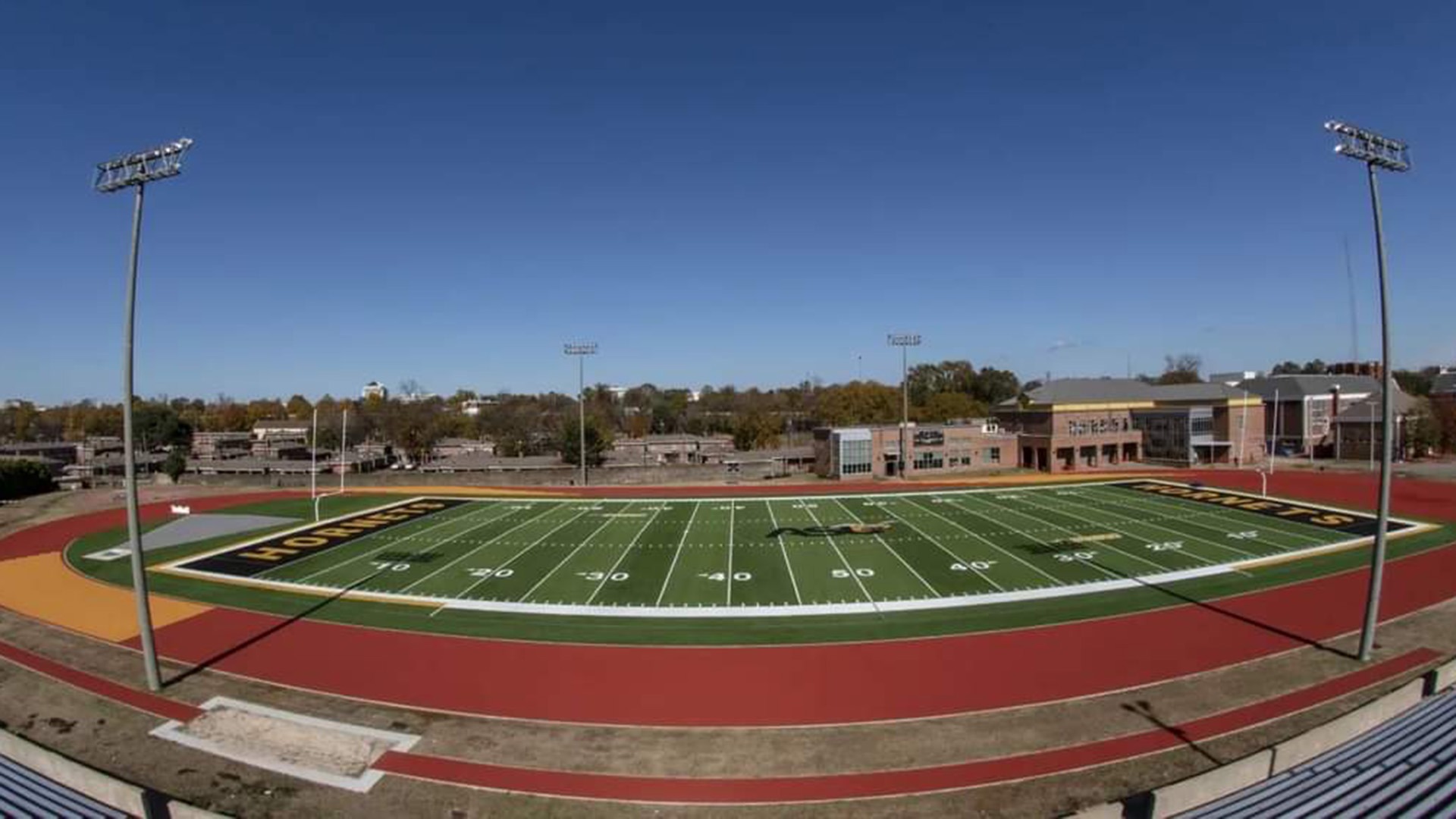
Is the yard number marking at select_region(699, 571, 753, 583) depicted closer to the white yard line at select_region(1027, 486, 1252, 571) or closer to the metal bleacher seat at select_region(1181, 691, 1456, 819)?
the white yard line at select_region(1027, 486, 1252, 571)

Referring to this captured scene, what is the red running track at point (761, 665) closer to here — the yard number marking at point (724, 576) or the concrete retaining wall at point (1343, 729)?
the concrete retaining wall at point (1343, 729)

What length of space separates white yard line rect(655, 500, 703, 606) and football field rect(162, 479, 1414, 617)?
10cm

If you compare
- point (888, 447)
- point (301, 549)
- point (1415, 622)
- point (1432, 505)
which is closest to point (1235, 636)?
point (1415, 622)

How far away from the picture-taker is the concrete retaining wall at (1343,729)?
11.1m

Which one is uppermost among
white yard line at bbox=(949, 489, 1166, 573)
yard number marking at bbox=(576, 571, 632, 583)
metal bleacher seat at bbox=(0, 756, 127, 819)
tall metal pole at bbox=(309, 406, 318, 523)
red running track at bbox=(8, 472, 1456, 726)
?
tall metal pole at bbox=(309, 406, 318, 523)

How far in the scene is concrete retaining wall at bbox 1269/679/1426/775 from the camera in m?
11.1

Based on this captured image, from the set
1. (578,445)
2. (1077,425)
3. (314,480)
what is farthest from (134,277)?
(1077,425)

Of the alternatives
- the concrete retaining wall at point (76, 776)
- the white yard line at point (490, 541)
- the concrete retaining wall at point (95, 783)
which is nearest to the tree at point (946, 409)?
the white yard line at point (490, 541)

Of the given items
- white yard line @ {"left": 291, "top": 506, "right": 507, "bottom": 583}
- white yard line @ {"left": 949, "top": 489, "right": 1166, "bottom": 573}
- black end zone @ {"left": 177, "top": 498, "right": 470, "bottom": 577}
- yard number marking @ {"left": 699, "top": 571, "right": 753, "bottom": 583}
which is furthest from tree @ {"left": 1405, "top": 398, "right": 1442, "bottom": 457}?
black end zone @ {"left": 177, "top": 498, "right": 470, "bottom": 577}

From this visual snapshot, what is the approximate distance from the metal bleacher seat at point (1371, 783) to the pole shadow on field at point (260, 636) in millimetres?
21160

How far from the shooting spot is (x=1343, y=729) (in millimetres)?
11828

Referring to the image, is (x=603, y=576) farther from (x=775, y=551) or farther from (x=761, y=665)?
(x=761, y=665)

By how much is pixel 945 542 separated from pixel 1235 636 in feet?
41.7

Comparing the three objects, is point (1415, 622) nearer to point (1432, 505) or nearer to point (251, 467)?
point (1432, 505)
